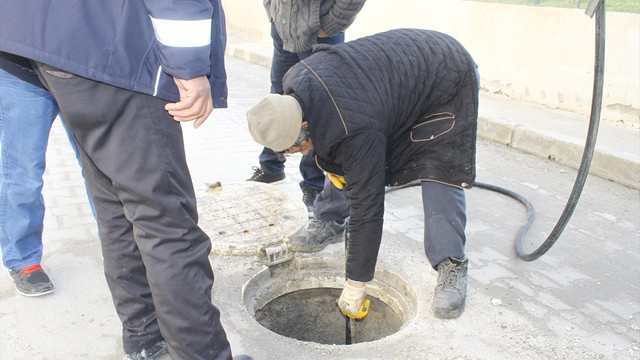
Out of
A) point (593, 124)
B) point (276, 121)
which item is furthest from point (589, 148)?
point (276, 121)

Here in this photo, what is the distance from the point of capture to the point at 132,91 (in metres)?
1.56

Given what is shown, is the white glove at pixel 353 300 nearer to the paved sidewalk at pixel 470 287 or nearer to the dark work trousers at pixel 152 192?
the paved sidewalk at pixel 470 287

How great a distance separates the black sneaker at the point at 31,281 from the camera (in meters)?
2.56

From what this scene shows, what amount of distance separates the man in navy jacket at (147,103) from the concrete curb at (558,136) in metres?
3.74

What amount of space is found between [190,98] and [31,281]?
5.17 ft

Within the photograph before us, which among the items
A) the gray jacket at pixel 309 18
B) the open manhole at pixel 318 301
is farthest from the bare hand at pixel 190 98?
the gray jacket at pixel 309 18

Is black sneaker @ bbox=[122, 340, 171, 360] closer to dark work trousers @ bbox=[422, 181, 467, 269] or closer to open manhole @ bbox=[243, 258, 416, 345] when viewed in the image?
open manhole @ bbox=[243, 258, 416, 345]

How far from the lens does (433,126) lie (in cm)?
251

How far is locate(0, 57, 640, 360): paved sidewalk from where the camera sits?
7.38 feet

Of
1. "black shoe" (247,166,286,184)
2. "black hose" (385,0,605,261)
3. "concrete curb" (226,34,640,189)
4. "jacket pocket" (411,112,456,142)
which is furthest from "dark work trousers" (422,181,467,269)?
"concrete curb" (226,34,640,189)

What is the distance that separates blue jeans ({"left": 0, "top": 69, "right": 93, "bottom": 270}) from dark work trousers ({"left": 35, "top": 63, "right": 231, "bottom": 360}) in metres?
0.73

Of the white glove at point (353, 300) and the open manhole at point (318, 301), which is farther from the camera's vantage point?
the open manhole at point (318, 301)

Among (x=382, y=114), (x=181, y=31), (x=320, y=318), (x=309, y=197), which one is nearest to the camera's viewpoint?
(x=181, y=31)

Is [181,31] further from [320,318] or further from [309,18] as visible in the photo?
[320,318]
